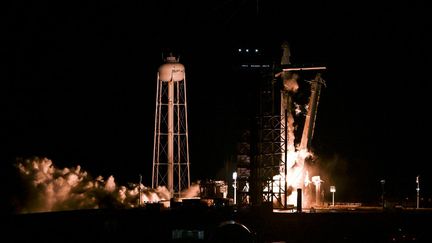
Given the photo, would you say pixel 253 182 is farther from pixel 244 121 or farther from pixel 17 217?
pixel 17 217

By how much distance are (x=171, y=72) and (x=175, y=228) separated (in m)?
27.7

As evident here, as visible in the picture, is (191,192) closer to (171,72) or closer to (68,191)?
(171,72)

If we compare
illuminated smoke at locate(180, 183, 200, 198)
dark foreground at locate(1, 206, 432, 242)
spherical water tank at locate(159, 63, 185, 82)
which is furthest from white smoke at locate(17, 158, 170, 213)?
dark foreground at locate(1, 206, 432, 242)

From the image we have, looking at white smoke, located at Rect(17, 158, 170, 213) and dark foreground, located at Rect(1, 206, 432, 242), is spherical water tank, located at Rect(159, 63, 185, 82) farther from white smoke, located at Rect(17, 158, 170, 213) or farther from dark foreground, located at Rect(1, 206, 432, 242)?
dark foreground, located at Rect(1, 206, 432, 242)

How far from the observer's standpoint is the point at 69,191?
44312 millimetres

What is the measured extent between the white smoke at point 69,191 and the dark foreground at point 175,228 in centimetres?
1768

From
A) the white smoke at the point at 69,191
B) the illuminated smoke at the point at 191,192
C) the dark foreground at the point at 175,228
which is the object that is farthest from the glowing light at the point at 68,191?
the dark foreground at the point at 175,228

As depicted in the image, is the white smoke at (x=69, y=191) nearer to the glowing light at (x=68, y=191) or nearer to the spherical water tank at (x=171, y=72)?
the glowing light at (x=68, y=191)

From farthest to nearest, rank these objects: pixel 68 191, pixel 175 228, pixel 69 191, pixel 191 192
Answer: pixel 191 192 < pixel 69 191 < pixel 68 191 < pixel 175 228

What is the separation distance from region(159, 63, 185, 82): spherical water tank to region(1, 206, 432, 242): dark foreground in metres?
23.6

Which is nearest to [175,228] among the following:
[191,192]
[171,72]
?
[171,72]

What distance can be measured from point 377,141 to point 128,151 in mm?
24383

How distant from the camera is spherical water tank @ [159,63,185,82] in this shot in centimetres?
4869

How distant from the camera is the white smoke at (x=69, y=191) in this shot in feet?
135
